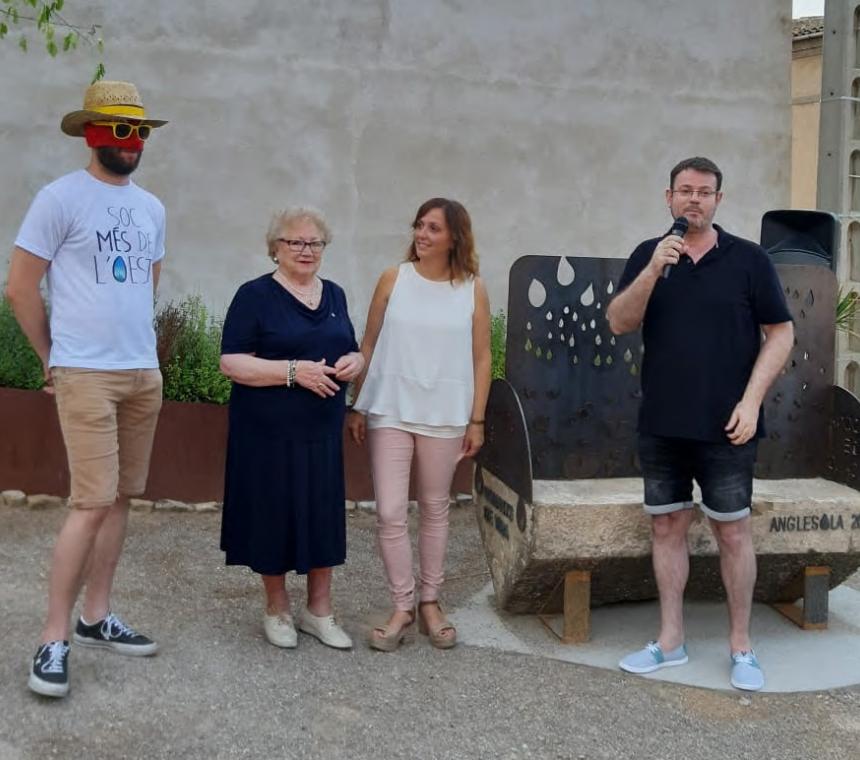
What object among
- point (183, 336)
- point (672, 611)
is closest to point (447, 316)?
point (672, 611)

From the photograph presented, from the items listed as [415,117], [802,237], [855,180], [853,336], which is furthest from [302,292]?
[853,336]

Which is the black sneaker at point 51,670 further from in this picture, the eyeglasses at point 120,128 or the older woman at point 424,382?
the eyeglasses at point 120,128

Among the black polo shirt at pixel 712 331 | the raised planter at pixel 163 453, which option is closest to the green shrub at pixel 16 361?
the raised planter at pixel 163 453

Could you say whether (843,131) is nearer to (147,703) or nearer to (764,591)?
(764,591)

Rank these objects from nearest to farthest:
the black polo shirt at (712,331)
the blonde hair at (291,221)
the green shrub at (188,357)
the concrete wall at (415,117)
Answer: the black polo shirt at (712,331) < the blonde hair at (291,221) < the green shrub at (188,357) < the concrete wall at (415,117)

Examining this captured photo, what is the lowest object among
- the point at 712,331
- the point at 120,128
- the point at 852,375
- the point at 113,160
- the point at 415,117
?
the point at 852,375

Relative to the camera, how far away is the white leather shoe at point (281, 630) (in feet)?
13.8

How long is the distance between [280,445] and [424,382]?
60 cm

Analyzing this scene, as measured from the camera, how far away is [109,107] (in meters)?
3.67

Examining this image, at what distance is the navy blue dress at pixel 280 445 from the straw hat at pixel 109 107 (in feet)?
2.39

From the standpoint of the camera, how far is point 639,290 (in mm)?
3906

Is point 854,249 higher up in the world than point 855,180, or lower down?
lower down

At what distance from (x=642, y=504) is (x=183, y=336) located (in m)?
3.30

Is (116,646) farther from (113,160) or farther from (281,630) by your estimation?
(113,160)
